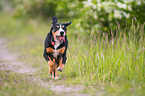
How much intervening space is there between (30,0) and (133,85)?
13.5m

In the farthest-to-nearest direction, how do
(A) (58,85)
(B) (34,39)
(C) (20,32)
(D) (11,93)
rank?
(C) (20,32) → (B) (34,39) → (A) (58,85) → (D) (11,93)

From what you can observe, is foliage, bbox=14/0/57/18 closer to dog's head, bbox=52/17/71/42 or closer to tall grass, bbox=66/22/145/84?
tall grass, bbox=66/22/145/84

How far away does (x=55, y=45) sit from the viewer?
4695 mm

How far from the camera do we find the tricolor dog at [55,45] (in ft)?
14.8

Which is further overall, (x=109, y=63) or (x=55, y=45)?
(x=109, y=63)

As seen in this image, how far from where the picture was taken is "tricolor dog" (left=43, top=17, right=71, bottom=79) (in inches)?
178

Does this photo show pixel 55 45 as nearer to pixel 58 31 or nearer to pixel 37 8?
pixel 58 31

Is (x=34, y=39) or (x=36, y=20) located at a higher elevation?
(x=36, y=20)

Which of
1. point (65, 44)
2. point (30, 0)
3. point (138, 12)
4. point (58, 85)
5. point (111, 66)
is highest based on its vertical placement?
point (30, 0)

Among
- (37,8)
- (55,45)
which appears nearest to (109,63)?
(55,45)

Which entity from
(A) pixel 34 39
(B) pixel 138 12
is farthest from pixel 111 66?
(A) pixel 34 39

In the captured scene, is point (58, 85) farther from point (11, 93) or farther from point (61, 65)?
point (11, 93)

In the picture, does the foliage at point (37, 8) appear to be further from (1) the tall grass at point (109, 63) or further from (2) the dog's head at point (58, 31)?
(2) the dog's head at point (58, 31)

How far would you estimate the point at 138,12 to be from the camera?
26.3ft
